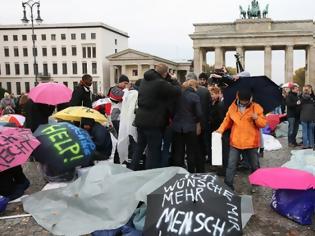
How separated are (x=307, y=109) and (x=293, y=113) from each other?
765 millimetres

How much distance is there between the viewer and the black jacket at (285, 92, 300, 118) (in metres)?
11.2

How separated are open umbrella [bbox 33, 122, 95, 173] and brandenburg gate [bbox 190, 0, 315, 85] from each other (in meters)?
50.6

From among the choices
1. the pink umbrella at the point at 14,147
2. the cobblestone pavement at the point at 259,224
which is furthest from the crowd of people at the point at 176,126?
the pink umbrella at the point at 14,147

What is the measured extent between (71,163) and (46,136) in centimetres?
59

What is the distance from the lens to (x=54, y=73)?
75125 millimetres

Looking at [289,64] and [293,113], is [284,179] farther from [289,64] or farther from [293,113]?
[289,64]

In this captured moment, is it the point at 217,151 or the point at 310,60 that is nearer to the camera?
the point at 217,151

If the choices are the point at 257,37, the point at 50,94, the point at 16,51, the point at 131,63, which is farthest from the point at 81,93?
the point at 16,51

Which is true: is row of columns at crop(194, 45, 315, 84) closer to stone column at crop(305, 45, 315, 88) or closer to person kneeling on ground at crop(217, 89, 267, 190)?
stone column at crop(305, 45, 315, 88)

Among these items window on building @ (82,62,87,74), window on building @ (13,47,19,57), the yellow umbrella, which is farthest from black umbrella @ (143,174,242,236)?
window on building @ (13,47,19,57)

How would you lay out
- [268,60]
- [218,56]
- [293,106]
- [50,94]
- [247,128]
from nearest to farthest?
[247,128], [50,94], [293,106], [218,56], [268,60]

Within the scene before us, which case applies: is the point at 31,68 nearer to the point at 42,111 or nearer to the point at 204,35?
the point at 204,35

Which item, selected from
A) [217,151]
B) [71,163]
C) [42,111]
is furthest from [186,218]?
[42,111]

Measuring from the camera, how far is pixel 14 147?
5570mm
